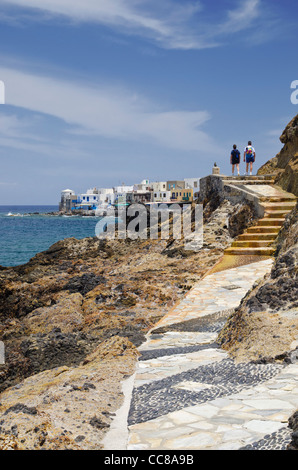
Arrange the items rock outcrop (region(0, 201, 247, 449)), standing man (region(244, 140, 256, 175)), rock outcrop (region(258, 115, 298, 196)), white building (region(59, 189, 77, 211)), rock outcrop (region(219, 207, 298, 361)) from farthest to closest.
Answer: white building (region(59, 189, 77, 211)), standing man (region(244, 140, 256, 175)), rock outcrop (region(258, 115, 298, 196)), rock outcrop (region(219, 207, 298, 361)), rock outcrop (region(0, 201, 247, 449))

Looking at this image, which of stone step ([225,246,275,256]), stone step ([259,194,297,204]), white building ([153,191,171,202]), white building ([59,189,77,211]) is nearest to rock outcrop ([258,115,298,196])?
stone step ([259,194,297,204])

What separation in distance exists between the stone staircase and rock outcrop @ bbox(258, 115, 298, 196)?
756 millimetres

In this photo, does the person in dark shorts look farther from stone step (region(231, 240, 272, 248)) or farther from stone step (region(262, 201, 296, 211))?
stone step (region(231, 240, 272, 248))

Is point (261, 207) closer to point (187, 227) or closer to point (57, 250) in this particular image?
point (187, 227)

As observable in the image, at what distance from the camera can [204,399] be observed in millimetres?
3748

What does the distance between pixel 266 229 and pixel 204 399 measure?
1028cm

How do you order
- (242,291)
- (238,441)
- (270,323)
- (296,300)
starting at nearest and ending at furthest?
(238,441) → (270,323) → (296,300) → (242,291)

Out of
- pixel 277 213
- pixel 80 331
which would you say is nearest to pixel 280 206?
pixel 277 213

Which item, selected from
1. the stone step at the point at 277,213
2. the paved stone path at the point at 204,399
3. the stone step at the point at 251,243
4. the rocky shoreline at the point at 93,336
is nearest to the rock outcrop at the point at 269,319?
the rocky shoreline at the point at 93,336

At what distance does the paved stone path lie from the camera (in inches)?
118

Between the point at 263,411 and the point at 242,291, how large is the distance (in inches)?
210

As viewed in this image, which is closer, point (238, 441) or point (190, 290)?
point (238, 441)
